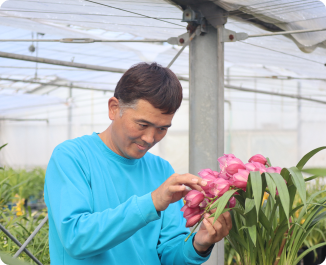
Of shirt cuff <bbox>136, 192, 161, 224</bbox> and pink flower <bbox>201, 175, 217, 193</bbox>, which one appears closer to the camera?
shirt cuff <bbox>136, 192, 161, 224</bbox>

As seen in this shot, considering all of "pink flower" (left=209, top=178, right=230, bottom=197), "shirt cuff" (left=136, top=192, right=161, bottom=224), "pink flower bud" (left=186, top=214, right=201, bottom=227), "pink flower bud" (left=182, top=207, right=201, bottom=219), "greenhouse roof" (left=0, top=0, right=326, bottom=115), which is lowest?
"pink flower bud" (left=186, top=214, right=201, bottom=227)

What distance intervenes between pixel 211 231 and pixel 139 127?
30 cm

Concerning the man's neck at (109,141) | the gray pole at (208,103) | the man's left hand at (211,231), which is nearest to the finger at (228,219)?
the man's left hand at (211,231)

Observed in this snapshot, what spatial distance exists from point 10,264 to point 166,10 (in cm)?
194

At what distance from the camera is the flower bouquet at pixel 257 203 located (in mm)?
758

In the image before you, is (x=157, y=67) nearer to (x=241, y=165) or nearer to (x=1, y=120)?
(x=241, y=165)

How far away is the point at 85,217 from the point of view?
2.55ft

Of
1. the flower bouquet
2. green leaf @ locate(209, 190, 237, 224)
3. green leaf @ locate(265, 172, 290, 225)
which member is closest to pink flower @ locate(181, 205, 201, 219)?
the flower bouquet

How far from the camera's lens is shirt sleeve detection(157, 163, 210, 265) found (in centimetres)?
96

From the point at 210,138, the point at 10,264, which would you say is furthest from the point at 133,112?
the point at 210,138

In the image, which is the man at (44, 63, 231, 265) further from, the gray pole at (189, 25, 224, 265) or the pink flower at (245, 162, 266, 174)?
the gray pole at (189, 25, 224, 265)

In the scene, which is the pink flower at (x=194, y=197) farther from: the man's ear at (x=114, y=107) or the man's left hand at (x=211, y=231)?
the man's ear at (x=114, y=107)

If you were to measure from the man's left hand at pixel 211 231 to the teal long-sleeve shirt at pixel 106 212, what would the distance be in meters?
0.03

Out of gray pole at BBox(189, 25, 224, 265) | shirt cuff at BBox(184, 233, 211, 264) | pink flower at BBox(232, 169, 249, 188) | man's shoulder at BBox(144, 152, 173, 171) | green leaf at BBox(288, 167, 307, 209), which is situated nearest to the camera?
green leaf at BBox(288, 167, 307, 209)
